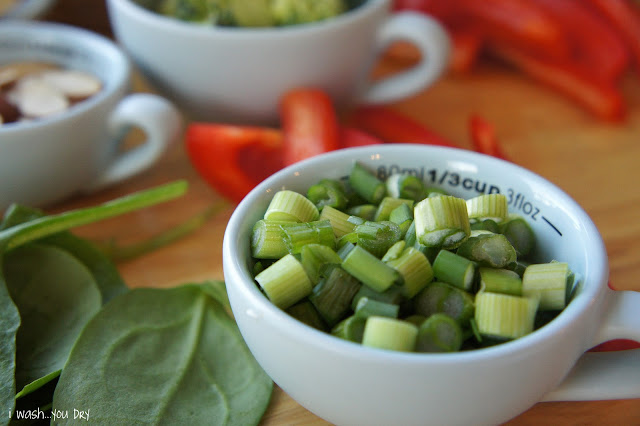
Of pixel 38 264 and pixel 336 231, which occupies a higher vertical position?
pixel 336 231

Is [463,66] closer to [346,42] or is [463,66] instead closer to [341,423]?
[346,42]

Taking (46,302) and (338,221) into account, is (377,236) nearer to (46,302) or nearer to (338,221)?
(338,221)

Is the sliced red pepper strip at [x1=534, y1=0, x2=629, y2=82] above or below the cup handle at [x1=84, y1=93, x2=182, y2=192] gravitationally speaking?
above

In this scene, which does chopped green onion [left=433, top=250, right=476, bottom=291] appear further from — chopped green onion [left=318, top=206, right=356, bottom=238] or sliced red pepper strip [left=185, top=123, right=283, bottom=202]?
sliced red pepper strip [left=185, top=123, right=283, bottom=202]

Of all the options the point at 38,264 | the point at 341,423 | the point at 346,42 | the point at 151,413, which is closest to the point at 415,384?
the point at 341,423

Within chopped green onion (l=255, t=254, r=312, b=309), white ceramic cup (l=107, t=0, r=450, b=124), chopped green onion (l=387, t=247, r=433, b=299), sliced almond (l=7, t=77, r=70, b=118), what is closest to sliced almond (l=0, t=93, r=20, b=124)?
sliced almond (l=7, t=77, r=70, b=118)

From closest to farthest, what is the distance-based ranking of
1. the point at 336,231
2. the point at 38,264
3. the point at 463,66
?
the point at 336,231
the point at 38,264
the point at 463,66

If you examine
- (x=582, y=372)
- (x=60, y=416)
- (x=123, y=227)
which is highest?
(x=582, y=372)
